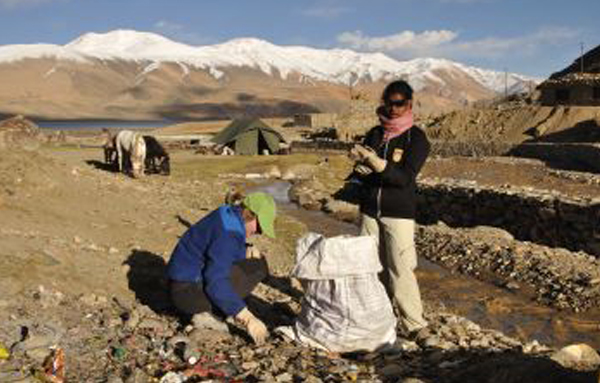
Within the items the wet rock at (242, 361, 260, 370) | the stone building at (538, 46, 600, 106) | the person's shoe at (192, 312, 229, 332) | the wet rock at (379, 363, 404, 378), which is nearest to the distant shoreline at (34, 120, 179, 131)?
the stone building at (538, 46, 600, 106)

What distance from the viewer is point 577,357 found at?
461 cm

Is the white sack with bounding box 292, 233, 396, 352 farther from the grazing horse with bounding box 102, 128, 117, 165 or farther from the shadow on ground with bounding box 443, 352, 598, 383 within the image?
the grazing horse with bounding box 102, 128, 117, 165

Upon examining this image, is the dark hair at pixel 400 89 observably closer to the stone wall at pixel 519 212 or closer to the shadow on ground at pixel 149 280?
the shadow on ground at pixel 149 280

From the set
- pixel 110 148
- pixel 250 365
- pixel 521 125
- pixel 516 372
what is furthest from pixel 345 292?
pixel 521 125

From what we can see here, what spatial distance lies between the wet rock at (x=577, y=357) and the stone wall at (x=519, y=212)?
8359mm

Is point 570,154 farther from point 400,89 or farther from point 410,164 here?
point 400,89

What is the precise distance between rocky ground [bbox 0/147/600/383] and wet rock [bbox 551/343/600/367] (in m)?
0.01

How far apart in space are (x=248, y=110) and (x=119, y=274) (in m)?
169

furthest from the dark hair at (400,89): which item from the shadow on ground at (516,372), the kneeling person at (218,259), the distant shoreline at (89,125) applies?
the distant shoreline at (89,125)

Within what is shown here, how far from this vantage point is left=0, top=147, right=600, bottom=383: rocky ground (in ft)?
15.1

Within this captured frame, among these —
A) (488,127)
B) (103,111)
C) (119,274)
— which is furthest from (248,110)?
(119,274)

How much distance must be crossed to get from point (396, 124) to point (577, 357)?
2.33 m

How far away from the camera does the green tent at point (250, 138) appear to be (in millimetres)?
35531

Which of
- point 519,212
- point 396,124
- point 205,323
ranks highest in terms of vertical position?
point 396,124
